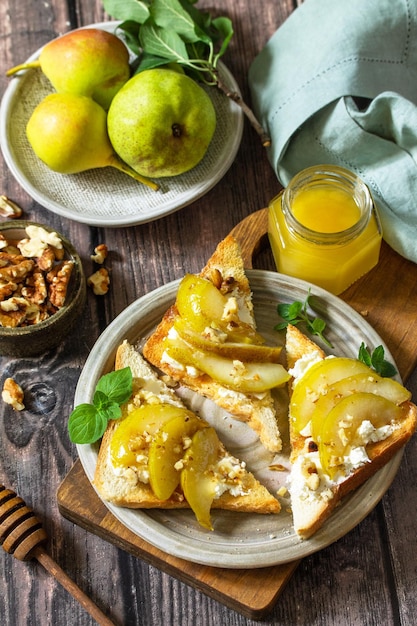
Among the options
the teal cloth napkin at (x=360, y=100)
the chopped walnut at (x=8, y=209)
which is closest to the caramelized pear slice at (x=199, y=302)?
the teal cloth napkin at (x=360, y=100)

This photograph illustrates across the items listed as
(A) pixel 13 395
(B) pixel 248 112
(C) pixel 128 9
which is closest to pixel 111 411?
(A) pixel 13 395

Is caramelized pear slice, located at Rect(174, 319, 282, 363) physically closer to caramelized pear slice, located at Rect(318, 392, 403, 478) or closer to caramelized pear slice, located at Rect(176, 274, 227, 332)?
caramelized pear slice, located at Rect(176, 274, 227, 332)

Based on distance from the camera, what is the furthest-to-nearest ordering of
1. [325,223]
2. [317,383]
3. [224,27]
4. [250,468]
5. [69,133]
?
[224,27] → [69,133] → [325,223] → [250,468] → [317,383]

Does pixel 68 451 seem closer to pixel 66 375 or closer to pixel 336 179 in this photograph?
pixel 66 375

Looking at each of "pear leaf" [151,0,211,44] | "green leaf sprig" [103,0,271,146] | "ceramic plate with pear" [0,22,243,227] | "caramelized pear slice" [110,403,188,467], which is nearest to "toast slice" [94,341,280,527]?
"caramelized pear slice" [110,403,188,467]

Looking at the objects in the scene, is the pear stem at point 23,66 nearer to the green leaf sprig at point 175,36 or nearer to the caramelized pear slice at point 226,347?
the green leaf sprig at point 175,36

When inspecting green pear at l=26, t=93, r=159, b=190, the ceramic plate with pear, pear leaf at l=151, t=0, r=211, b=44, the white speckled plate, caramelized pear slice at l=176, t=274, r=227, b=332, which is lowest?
the white speckled plate

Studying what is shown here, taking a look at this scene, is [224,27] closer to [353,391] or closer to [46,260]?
[46,260]
